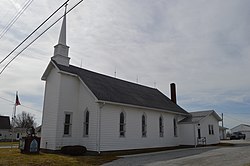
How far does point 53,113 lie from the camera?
2072cm

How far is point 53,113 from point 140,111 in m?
8.65

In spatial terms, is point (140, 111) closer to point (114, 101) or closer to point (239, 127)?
point (114, 101)

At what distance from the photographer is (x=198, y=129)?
30.5 m

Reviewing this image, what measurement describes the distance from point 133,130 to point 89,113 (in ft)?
16.0

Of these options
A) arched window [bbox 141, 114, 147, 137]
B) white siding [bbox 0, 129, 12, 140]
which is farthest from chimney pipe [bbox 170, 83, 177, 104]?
white siding [bbox 0, 129, 12, 140]

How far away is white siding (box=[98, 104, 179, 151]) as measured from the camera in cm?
2025

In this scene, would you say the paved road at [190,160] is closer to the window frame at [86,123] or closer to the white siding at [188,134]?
the window frame at [86,123]

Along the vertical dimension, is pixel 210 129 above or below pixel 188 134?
above

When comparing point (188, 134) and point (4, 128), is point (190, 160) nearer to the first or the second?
point (188, 134)

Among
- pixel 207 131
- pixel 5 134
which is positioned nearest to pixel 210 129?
pixel 207 131

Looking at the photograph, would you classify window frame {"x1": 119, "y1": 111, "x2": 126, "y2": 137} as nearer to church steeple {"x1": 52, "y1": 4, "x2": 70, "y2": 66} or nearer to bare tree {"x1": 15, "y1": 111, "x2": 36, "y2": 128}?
church steeple {"x1": 52, "y1": 4, "x2": 70, "y2": 66}

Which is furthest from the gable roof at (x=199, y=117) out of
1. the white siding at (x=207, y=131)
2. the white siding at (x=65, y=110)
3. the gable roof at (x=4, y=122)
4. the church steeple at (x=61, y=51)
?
the gable roof at (x=4, y=122)

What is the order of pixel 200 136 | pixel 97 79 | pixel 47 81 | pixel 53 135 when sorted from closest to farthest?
pixel 53 135 → pixel 47 81 → pixel 97 79 → pixel 200 136

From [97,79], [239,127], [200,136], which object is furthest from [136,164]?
[239,127]
